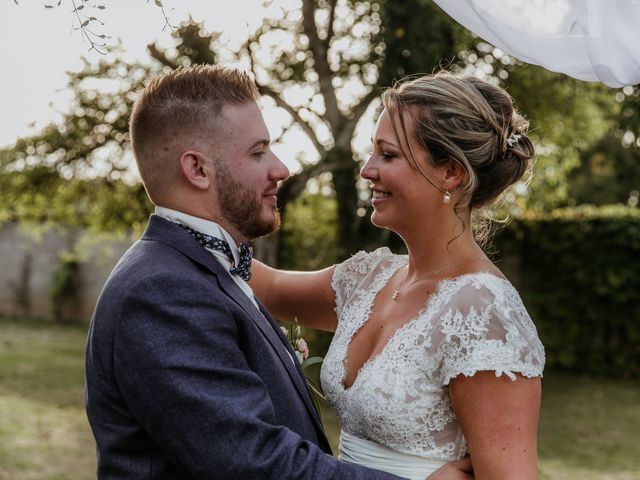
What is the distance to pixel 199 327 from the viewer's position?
1.88 m

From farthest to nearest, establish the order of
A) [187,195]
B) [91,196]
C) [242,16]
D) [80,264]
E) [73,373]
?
[80,264] → [73,373] → [91,196] → [242,16] → [187,195]

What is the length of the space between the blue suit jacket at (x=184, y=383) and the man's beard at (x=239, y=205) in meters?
0.14

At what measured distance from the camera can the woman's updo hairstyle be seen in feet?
8.22

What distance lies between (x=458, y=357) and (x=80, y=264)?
14663 mm

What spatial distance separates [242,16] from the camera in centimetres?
789

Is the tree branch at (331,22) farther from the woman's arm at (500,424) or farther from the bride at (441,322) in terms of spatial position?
the woman's arm at (500,424)

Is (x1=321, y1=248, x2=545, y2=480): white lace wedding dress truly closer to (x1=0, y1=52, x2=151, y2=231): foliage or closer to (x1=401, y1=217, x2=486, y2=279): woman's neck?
(x1=401, y1=217, x2=486, y2=279): woman's neck

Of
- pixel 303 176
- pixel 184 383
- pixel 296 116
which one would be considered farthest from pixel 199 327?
pixel 296 116

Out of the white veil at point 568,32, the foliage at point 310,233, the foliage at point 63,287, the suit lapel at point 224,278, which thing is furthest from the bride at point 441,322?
the foliage at point 63,287

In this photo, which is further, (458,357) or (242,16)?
(242,16)

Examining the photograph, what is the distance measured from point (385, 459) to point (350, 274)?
0.81 meters

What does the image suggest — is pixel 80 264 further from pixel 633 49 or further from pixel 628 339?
pixel 633 49

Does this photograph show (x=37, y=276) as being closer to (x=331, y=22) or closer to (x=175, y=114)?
(x=331, y=22)

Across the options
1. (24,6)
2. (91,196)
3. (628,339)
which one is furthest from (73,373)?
(24,6)
